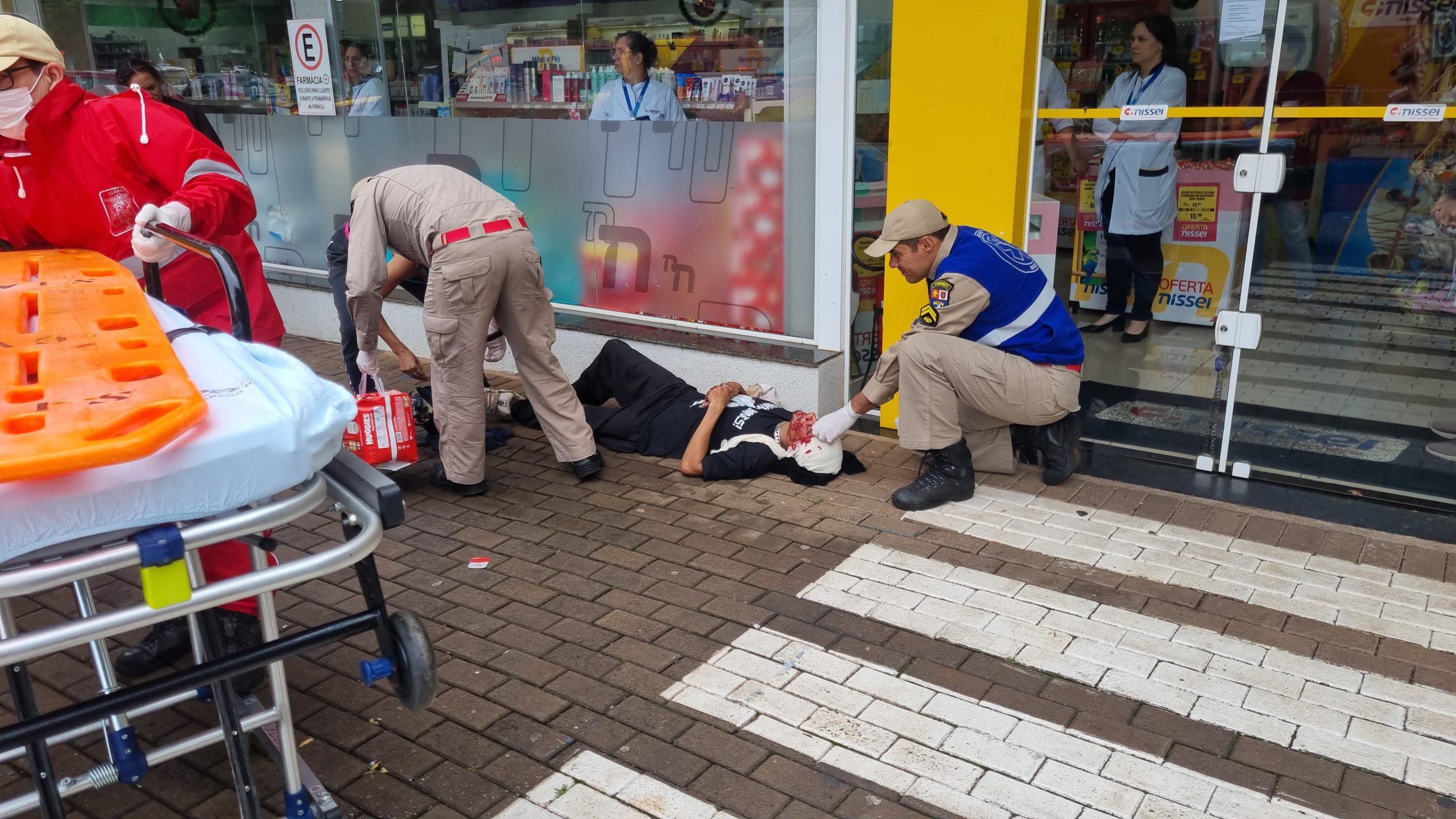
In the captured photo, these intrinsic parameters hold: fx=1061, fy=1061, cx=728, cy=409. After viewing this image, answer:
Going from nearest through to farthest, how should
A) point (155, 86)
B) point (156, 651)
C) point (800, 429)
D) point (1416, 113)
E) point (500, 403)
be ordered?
point (156, 651) < point (1416, 113) < point (800, 429) < point (500, 403) < point (155, 86)

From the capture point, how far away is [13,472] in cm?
176

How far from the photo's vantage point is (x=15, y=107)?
10.9 ft

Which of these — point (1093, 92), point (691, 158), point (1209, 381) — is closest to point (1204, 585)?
point (1209, 381)

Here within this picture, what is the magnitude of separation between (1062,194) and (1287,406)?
1.48 meters

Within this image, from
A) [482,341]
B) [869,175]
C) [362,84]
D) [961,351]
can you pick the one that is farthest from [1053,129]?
[362,84]

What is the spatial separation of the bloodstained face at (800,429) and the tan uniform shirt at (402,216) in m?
1.65

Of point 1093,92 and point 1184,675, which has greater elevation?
point 1093,92

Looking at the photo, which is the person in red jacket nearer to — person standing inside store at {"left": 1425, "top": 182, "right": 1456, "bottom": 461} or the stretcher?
the stretcher

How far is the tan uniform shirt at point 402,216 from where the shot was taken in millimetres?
4770

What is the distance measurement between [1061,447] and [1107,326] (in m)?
0.87

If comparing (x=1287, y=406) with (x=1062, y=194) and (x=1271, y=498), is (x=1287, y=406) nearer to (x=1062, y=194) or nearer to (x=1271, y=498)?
(x=1271, y=498)

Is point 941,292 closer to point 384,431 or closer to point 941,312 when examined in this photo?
point 941,312

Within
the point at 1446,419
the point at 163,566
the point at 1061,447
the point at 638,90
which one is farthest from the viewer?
the point at 638,90

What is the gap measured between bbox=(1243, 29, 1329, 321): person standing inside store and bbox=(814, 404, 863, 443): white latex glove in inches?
77.4
